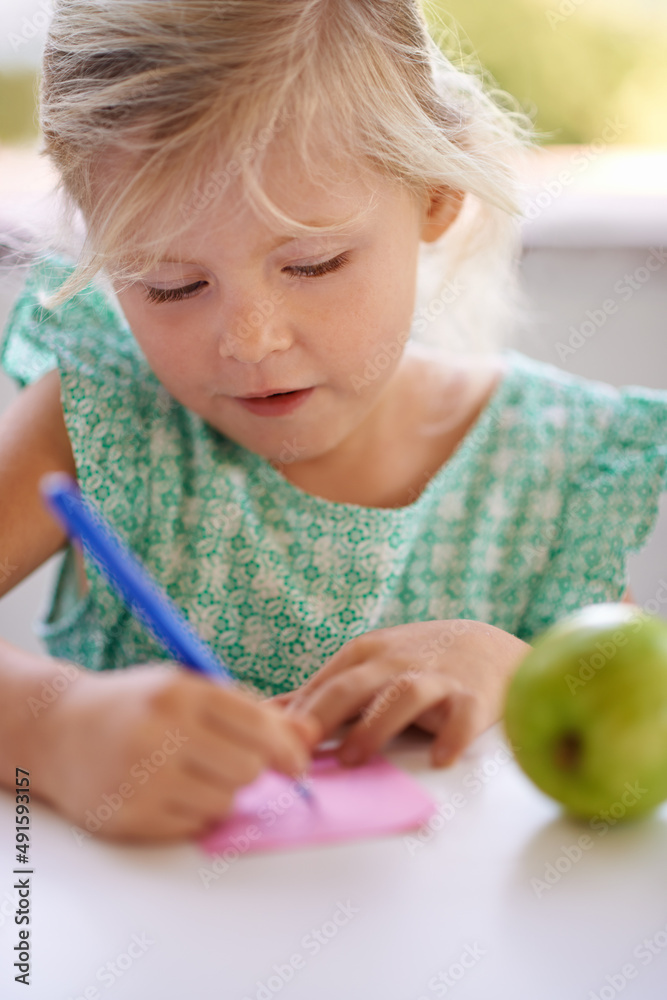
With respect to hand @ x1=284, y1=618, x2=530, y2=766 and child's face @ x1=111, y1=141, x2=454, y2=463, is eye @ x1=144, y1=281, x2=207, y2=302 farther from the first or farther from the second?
hand @ x1=284, y1=618, x2=530, y2=766

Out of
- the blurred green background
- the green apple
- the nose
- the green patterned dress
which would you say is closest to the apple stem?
the green apple

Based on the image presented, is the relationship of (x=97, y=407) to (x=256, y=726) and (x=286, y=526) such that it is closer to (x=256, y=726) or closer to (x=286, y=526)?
(x=286, y=526)

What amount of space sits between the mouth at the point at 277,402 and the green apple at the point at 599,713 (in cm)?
39

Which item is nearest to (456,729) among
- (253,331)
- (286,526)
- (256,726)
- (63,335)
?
(256,726)

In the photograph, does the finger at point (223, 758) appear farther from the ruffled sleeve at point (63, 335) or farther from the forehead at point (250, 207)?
the ruffled sleeve at point (63, 335)

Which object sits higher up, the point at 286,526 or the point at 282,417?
the point at 282,417

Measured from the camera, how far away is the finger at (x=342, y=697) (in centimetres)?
54

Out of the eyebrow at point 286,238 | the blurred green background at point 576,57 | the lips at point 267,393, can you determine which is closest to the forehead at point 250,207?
the eyebrow at point 286,238

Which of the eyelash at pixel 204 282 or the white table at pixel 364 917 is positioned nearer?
the white table at pixel 364 917

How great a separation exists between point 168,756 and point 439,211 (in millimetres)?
612

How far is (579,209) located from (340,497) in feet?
2.61

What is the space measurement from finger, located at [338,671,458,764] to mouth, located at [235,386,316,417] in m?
0.30

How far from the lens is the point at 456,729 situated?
54 cm

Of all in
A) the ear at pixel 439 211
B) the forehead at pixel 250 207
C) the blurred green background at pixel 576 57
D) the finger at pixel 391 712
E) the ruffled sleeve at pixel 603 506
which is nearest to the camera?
the finger at pixel 391 712
